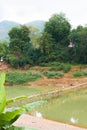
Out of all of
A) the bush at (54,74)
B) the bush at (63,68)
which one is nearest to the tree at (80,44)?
the bush at (63,68)

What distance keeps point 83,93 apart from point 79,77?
6.15m

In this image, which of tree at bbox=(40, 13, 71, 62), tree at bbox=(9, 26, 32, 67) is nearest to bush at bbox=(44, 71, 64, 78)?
tree at bbox=(40, 13, 71, 62)

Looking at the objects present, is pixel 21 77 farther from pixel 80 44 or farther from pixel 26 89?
pixel 80 44

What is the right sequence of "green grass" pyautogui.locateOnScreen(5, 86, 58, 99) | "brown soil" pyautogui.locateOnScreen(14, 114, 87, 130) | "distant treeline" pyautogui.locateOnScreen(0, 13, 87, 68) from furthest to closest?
1. "distant treeline" pyautogui.locateOnScreen(0, 13, 87, 68)
2. "green grass" pyautogui.locateOnScreen(5, 86, 58, 99)
3. "brown soil" pyautogui.locateOnScreen(14, 114, 87, 130)

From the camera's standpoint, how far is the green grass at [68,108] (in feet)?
44.2

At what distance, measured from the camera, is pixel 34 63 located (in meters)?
32.5

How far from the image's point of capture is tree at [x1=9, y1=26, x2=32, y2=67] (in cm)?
3193

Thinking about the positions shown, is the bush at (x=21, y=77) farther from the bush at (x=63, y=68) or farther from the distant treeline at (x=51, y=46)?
the distant treeline at (x=51, y=46)

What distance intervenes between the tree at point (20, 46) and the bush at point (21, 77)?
12.0 feet

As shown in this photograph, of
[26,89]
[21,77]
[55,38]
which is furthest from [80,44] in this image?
[26,89]

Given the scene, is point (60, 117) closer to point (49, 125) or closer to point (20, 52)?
point (49, 125)

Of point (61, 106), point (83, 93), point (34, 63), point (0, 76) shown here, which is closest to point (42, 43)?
point (34, 63)

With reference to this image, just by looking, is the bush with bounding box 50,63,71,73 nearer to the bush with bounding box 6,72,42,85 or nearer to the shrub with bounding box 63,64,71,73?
the shrub with bounding box 63,64,71,73

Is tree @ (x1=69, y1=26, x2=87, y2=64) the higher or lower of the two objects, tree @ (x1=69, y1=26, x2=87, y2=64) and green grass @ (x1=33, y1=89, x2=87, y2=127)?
the higher
